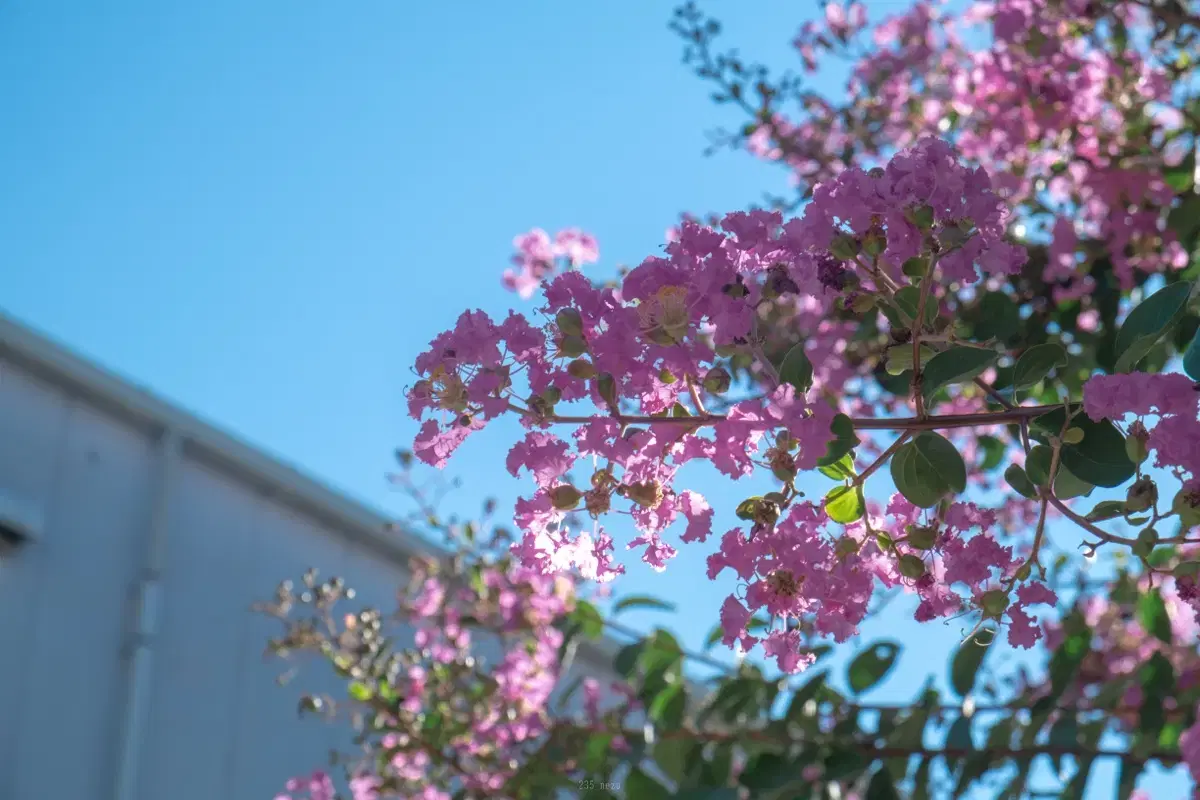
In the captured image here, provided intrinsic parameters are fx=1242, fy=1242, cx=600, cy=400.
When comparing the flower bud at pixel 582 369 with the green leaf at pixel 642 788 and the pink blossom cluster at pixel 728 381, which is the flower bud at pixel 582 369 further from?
the green leaf at pixel 642 788

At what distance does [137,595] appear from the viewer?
3.17 meters

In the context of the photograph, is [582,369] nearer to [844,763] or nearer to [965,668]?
[844,763]

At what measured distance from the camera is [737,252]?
0.89m

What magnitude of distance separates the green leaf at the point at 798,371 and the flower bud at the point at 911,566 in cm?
14

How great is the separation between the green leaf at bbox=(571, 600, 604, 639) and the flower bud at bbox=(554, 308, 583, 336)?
1393 millimetres

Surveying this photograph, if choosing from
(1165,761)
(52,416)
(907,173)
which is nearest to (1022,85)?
(1165,761)

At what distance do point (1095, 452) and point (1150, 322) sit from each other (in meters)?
0.10

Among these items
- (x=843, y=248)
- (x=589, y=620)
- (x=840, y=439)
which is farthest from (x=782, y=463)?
(x=589, y=620)

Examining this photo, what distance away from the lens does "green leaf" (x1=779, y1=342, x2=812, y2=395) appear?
2.94 ft

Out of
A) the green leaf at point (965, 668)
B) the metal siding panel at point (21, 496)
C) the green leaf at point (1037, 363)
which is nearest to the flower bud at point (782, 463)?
the green leaf at point (1037, 363)

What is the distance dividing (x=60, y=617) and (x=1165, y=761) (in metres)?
2.47

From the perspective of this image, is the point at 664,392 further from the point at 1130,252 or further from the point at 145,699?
the point at 145,699

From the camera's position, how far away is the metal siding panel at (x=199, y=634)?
3.13m

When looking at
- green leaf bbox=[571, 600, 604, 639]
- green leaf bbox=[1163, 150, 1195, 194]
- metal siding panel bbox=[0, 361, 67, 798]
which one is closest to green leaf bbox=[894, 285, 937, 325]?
green leaf bbox=[571, 600, 604, 639]
